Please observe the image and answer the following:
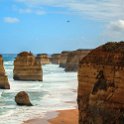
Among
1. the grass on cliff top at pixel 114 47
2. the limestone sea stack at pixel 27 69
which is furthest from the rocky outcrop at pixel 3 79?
the grass on cliff top at pixel 114 47

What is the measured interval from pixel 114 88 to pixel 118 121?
1660mm

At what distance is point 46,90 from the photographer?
6159 centimetres

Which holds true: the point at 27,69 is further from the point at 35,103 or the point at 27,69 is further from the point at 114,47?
the point at 114,47

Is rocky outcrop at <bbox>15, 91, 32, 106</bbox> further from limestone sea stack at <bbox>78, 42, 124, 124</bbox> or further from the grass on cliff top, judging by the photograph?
the grass on cliff top

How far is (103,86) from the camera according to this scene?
76.1 feet

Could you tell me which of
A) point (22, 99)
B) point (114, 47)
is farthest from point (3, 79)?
point (114, 47)

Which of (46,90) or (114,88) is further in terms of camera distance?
(46,90)

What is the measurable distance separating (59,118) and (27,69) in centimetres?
3758

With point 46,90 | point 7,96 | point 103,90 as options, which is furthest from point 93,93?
point 46,90

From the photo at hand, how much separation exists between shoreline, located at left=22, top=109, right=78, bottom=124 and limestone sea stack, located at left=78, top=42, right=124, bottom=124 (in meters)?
10.3

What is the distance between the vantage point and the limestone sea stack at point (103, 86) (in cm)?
2209

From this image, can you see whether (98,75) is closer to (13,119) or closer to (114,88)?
(114,88)

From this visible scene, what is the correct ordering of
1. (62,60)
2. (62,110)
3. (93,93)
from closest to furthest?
(93,93)
(62,110)
(62,60)

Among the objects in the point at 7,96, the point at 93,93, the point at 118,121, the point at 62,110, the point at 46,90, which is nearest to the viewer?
the point at 118,121
